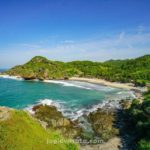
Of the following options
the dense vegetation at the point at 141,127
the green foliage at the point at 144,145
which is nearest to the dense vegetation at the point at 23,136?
the green foliage at the point at 144,145

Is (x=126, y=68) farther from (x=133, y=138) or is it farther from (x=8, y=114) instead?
(x=8, y=114)

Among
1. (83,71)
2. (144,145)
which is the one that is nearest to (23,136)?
(144,145)

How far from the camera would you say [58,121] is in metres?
46.0

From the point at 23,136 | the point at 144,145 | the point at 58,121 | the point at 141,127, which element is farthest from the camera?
the point at 58,121

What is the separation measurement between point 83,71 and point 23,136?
132 m

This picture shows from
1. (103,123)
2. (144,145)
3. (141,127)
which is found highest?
(141,127)

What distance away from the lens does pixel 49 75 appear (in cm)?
14050

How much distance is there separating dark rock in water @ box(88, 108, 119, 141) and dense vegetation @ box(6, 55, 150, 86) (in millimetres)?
56552

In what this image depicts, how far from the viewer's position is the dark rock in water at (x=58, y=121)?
40809 millimetres

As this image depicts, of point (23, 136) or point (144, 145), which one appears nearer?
point (23, 136)

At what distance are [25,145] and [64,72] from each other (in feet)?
415

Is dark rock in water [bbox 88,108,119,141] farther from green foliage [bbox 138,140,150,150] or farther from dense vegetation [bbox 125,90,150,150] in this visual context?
green foliage [bbox 138,140,150,150]

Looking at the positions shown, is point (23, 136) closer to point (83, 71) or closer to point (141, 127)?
point (141, 127)

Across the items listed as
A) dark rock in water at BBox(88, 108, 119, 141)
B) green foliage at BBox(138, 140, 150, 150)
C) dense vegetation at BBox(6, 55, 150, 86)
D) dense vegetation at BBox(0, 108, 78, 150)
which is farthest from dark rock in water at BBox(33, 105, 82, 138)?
dense vegetation at BBox(6, 55, 150, 86)
